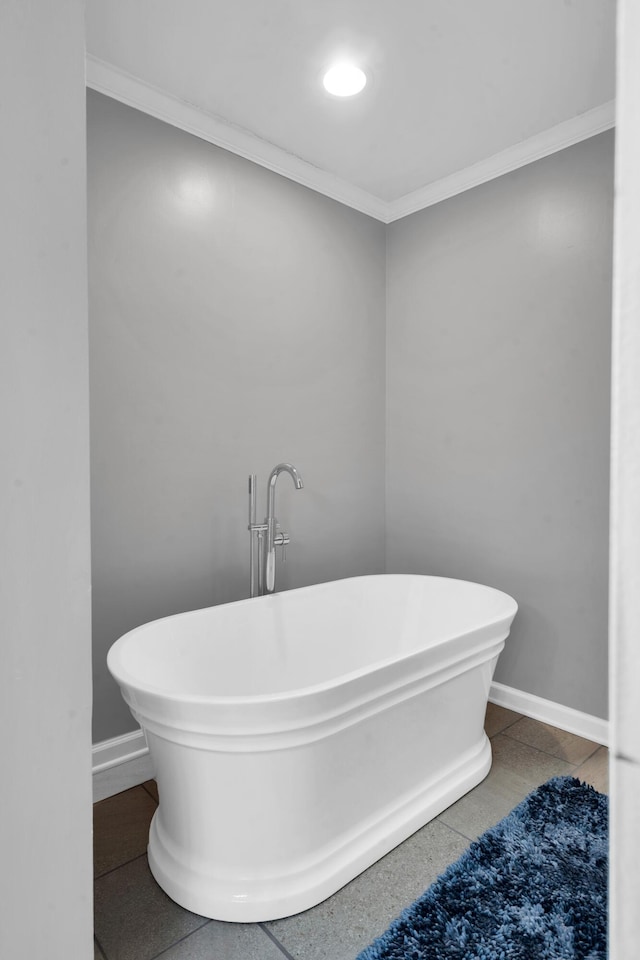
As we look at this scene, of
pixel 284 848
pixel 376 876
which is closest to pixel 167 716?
pixel 284 848

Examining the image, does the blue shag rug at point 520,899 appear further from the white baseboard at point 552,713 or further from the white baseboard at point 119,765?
the white baseboard at point 119,765

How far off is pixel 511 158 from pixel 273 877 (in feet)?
9.87

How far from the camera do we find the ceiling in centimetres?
186

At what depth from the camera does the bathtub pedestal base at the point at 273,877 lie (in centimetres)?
150

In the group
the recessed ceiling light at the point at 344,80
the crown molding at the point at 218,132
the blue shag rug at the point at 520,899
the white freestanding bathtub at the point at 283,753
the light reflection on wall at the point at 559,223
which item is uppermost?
the recessed ceiling light at the point at 344,80

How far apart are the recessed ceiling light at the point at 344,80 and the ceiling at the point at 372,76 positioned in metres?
0.03

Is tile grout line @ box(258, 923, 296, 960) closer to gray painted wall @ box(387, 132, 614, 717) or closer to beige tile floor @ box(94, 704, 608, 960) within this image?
beige tile floor @ box(94, 704, 608, 960)

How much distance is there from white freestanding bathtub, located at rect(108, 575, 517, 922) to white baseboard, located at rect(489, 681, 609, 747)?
0.55 meters

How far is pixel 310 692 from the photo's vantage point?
1.45m

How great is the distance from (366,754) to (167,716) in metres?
0.61

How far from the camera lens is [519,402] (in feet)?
8.81

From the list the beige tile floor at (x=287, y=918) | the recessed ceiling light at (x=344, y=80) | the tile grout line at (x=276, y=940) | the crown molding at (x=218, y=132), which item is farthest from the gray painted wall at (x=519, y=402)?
the tile grout line at (x=276, y=940)

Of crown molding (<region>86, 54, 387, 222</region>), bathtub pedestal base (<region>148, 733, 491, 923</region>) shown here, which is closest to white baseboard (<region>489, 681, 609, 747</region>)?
bathtub pedestal base (<region>148, 733, 491, 923</region>)

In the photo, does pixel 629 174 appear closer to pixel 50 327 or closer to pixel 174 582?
pixel 50 327
